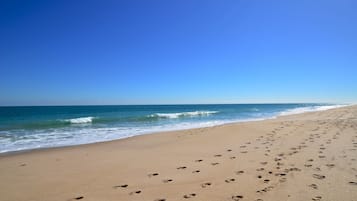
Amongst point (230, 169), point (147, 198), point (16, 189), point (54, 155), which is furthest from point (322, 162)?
point (54, 155)

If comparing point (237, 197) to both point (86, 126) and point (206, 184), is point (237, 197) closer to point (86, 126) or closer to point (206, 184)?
point (206, 184)

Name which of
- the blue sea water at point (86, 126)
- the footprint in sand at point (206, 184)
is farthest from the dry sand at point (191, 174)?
the blue sea water at point (86, 126)

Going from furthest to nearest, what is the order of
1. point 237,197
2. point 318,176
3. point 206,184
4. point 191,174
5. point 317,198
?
point 191,174
point 318,176
point 206,184
point 237,197
point 317,198

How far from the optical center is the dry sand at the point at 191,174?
455cm

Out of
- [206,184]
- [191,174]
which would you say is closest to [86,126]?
[191,174]

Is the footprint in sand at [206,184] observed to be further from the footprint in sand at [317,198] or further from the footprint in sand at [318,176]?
the footprint in sand at [318,176]

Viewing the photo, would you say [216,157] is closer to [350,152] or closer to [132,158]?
[132,158]

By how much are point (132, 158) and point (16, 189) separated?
10.8 feet

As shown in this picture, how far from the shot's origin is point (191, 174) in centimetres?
582

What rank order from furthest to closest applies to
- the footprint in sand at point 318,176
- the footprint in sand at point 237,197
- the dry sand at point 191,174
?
1. the footprint in sand at point 318,176
2. the dry sand at point 191,174
3. the footprint in sand at point 237,197

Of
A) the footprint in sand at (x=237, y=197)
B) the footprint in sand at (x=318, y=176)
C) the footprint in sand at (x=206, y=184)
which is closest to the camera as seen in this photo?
the footprint in sand at (x=237, y=197)

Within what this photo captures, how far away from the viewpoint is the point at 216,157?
7527 millimetres


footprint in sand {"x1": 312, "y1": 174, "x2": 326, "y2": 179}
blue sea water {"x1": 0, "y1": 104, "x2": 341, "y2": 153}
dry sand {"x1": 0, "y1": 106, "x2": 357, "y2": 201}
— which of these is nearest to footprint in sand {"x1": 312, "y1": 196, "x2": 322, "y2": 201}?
dry sand {"x1": 0, "y1": 106, "x2": 357, "y2": 201}

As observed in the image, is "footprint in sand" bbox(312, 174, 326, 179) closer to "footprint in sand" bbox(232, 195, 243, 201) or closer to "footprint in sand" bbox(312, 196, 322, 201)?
"footprint in sand" bbox(312, 196, 322, 201)
